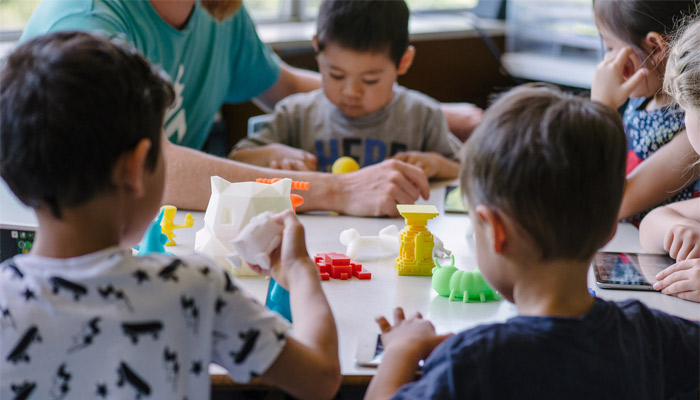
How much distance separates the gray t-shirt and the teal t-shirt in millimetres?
151

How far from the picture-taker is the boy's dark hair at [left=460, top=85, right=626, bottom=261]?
2.59ft

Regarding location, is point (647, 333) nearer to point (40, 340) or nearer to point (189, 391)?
point (189, 391)

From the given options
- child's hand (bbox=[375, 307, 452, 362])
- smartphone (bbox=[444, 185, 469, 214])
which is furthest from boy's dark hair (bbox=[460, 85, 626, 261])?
smartphone (bbox=[444, 185, 469, 214])

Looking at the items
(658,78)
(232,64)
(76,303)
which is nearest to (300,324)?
(76,303)

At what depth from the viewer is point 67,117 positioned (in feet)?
2.33

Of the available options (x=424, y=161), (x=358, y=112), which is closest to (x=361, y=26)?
(x=358, y=112)

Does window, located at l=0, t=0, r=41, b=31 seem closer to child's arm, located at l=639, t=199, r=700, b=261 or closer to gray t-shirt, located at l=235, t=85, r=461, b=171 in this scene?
gray t-shirt, located at l=235, t=85, r=461, b=171

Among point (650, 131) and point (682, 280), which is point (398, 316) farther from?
point (650, 131)

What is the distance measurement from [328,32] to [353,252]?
74 cm

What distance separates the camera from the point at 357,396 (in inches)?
44.9

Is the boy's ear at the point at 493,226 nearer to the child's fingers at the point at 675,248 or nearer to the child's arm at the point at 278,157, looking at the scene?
the child's fingers at the point at 675,248

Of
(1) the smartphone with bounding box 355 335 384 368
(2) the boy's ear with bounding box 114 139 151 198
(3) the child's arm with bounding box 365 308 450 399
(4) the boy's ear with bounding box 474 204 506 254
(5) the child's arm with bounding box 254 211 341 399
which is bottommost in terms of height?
(1) the smartphone with bounding box 355 335 384 368

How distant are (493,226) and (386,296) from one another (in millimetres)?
324

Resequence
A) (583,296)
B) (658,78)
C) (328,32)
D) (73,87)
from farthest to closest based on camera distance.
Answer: (328,32)
(658,78)
(583,296)
(73,87)
